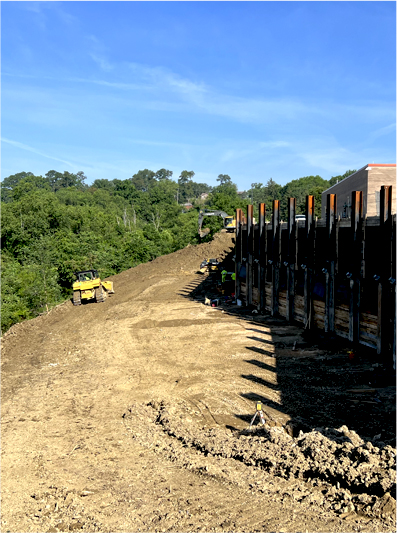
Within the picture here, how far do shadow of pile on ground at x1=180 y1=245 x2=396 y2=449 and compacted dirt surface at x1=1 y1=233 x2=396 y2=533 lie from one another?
0.14ft

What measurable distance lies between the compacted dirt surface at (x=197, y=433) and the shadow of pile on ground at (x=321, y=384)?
0.14ft

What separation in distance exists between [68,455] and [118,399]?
9.96ft

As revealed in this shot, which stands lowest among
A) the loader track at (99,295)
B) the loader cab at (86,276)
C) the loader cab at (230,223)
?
the loader track at (99,295)

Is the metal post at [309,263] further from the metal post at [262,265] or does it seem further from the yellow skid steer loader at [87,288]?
the yellow skid steer loader at [87,288]

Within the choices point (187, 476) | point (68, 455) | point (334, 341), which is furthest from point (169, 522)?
point (334, 341)

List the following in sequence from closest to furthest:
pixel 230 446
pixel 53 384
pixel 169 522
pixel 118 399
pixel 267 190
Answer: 1. pixel 169 522
2. pixel 230 446
3. pixel 118 399
4. pixel 53 384
5. pixel 267 190

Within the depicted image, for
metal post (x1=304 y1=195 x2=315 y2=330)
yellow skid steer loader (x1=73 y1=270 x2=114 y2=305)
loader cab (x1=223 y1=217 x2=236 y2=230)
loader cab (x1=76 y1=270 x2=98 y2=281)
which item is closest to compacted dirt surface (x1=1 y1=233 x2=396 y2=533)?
metal post (x1=304 y1=195 x2=315 y2=330)

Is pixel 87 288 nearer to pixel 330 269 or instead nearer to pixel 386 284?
pixel 330 269

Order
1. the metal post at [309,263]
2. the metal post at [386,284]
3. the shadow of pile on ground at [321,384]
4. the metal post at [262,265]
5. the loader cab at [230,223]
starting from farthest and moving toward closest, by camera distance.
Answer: the loader cab at [230,223] → the metal post at [262,265] → the metal post at [309,263] → the metal post at [386,284] → the shadow of pile on ground at [321,384]

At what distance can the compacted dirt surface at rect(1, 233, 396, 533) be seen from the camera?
6.34 m

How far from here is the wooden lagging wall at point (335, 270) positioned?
41.5 ft

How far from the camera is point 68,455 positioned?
8.86 m

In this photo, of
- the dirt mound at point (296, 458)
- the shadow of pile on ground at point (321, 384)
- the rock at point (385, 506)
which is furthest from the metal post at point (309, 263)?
the rock at point (385, 506)

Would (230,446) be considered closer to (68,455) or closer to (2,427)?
(68,455)
